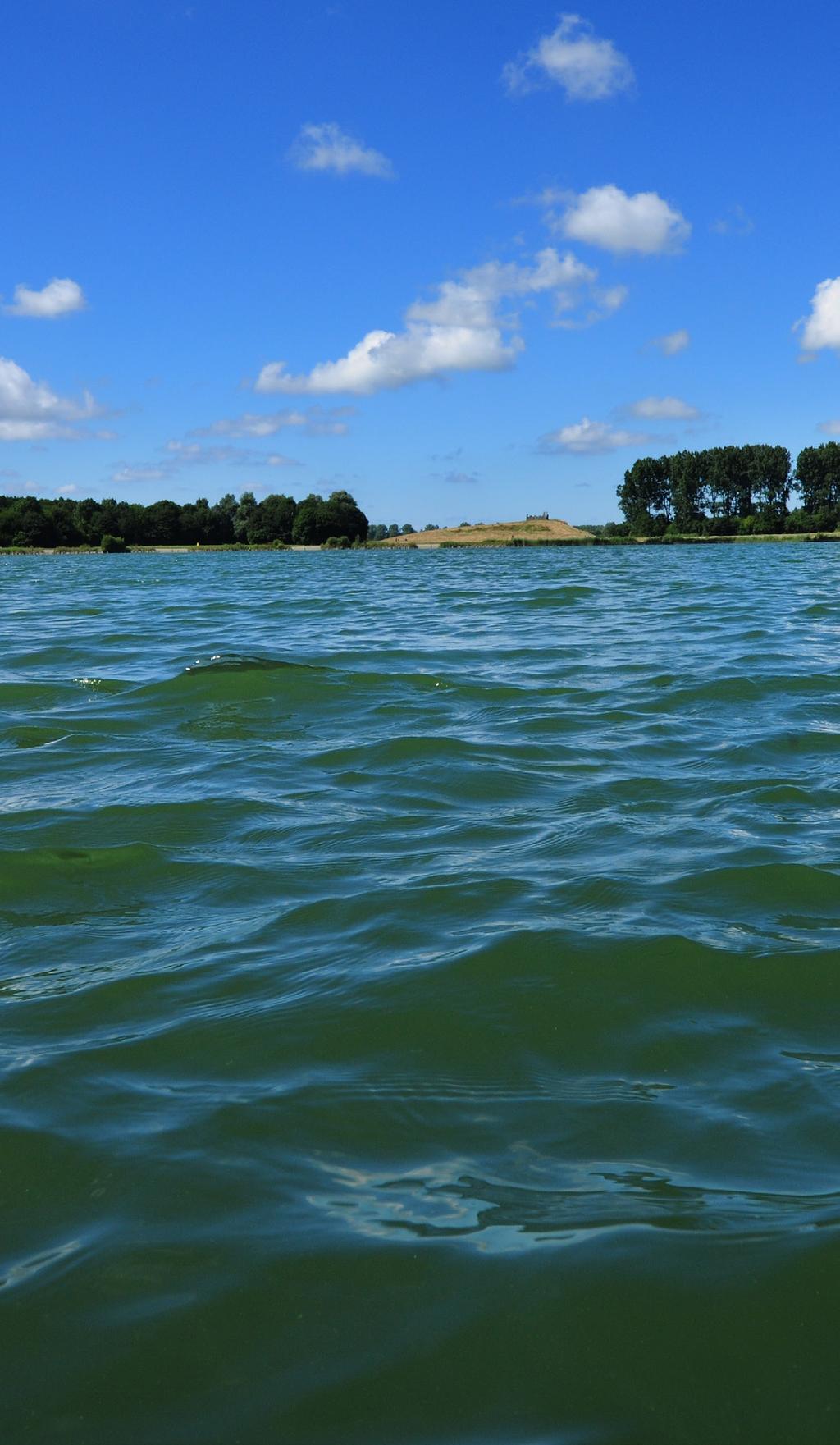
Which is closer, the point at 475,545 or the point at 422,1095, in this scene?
the point at 422,1095

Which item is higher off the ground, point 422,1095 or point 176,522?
point 176,522

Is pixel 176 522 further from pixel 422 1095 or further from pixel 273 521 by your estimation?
pixel 422 1095

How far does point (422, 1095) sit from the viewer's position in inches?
103

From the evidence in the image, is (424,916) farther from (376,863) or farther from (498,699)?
(498,699)

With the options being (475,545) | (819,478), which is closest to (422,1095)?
(475,545)

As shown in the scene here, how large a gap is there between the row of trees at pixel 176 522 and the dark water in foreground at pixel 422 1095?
11986cm

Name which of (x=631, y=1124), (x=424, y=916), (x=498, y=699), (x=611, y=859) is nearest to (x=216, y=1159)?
(x=631, y=1124)

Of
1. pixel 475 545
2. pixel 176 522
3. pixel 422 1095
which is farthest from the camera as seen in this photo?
pixel 176 522

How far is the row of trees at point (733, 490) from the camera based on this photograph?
115m

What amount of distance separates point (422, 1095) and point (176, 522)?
5154 inches

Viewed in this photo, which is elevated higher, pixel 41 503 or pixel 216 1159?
pixel 41 503

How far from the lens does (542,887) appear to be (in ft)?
13.3

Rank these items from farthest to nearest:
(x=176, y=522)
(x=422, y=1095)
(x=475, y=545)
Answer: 1. (x=176, y=522)
2. (x=475, y=545)
3. (x=422, y=1095)

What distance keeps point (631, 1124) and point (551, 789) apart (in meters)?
3.28
